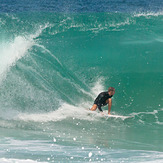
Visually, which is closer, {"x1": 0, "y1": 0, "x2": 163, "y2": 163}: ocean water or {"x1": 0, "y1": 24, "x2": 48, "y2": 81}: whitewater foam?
{"x1": 0, "y1": 0, "x2": 163, "y2": 163}: ocean water

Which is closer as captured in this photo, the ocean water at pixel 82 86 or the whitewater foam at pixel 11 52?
the ocean water at pixel 82 86

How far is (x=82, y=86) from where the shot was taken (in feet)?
35.0

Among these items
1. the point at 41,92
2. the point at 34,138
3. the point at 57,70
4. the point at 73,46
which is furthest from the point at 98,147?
the point at 73,46

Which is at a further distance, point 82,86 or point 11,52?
point 11,52

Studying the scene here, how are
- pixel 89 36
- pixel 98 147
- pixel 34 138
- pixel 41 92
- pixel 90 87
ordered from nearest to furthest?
pixel 98 147
pixel 34 138
pixel 41 92
pixel 90 87
pixel 89 36

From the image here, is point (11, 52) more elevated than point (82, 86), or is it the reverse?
point (11, 52)

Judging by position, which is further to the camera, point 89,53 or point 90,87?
point 89,53

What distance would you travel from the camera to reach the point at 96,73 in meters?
11.5

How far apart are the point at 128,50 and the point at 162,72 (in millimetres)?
1681

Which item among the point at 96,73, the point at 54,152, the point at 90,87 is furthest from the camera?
the point at 96,73

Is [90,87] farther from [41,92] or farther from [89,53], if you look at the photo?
[89,53]

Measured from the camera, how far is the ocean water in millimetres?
6562

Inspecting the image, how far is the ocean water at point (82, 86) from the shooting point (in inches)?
258

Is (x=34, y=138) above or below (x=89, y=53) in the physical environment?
below
